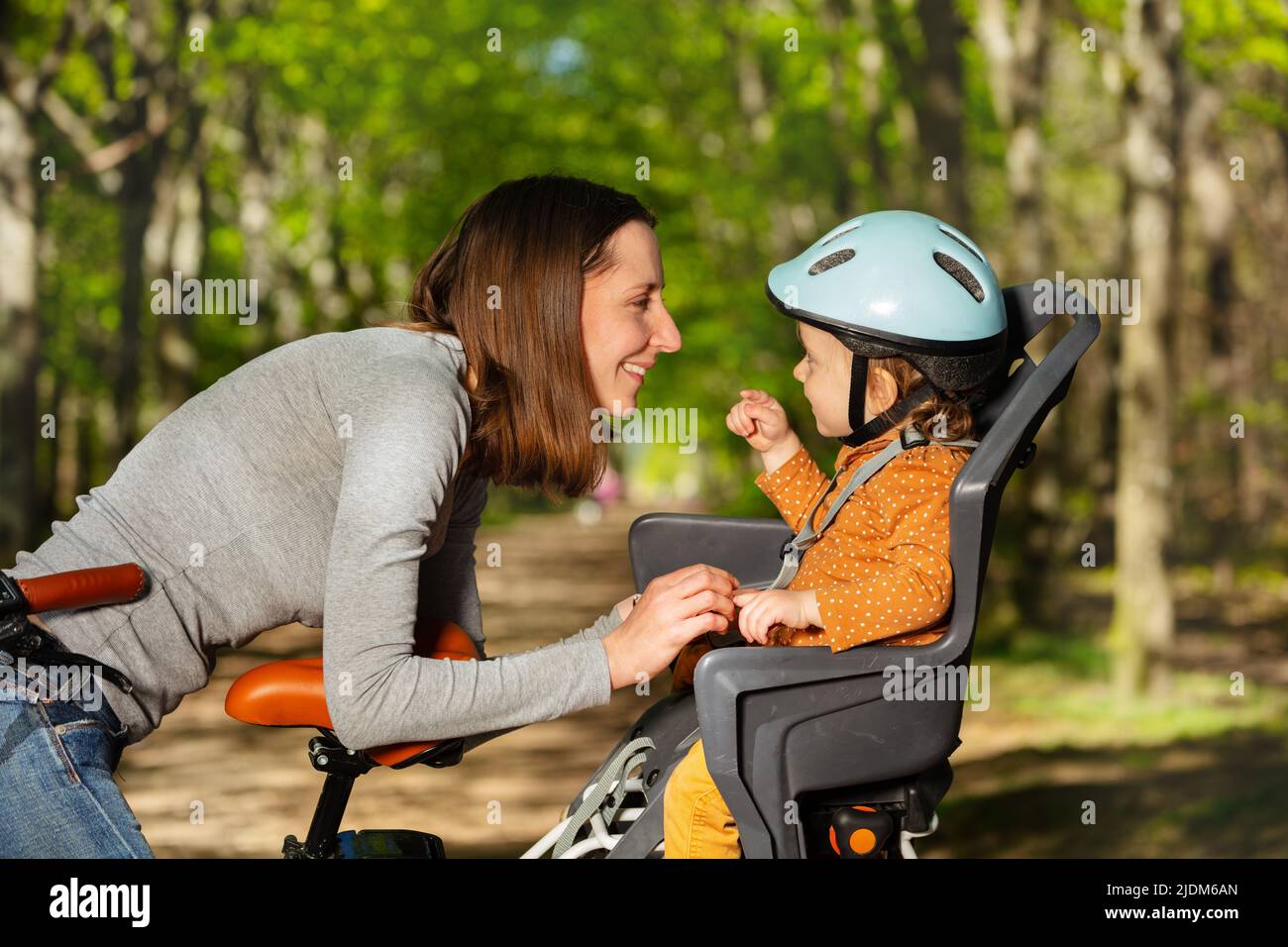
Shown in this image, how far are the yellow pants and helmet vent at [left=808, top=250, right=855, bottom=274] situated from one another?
2.90 feet

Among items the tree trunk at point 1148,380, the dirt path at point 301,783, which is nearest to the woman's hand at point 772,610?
the dirt path at point 301,783

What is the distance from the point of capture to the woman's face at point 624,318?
2.52 m

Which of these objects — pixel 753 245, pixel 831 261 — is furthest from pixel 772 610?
pixel 753 245

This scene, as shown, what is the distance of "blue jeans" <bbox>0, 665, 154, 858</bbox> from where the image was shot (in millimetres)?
2178

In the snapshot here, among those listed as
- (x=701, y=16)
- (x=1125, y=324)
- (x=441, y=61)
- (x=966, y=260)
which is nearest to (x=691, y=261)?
(x=701, y=16)

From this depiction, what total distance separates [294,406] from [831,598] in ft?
3.13

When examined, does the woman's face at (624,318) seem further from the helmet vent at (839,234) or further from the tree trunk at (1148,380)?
the tree trunk at (1148,380)

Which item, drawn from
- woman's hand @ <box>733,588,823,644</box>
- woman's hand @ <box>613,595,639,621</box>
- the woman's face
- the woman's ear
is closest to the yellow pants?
woman's hand @ <box>733,588,823,644</box>

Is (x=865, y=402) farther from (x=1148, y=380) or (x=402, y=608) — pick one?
(x=1148, y=380)

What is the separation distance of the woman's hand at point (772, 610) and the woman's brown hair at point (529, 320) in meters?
0.38

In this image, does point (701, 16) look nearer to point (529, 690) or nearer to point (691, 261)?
point (691, 261)

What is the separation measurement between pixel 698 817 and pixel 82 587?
3.47ft

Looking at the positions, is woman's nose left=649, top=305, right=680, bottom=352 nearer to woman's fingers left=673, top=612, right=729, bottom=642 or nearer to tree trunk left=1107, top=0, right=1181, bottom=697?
woman's fingers left=673, top=612, right=729, bottom=642

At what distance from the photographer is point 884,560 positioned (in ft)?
8.42
